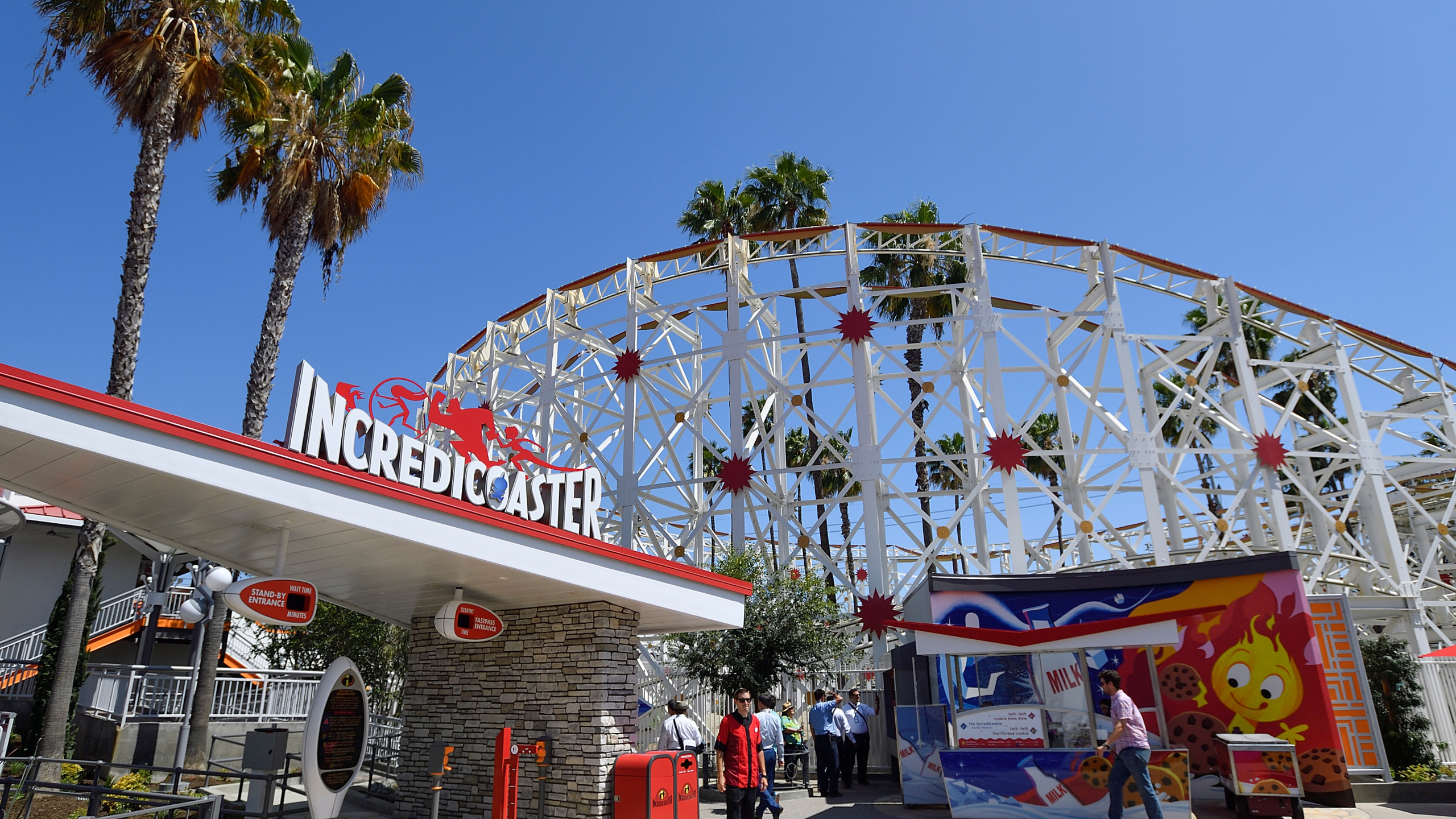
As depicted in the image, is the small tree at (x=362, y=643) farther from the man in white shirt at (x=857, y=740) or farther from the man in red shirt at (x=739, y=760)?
the man in red shirt at (x=739, y=760)

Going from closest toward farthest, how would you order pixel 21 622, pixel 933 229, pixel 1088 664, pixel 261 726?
1. pixel 1088 664
2. pixel 261 726
3. pixel 933 229
4. pixel 21 622

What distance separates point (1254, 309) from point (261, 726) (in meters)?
32.7

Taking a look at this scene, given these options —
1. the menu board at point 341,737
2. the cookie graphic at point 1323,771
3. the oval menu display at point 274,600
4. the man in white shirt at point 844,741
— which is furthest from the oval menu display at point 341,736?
the cookie graphic at point 1323,771

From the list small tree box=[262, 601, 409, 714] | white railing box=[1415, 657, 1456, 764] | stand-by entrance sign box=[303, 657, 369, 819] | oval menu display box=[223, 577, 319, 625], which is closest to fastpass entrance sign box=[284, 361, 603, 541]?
oval menu display box=[223, 577, 319, 625]

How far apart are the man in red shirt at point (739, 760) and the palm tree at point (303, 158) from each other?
36.5 feet

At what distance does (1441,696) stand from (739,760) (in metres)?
12.3

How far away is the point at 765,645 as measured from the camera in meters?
16.2

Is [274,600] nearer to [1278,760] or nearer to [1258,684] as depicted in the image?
[1278,760]

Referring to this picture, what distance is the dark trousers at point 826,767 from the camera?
13797 mm

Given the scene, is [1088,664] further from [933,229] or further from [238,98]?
[238,98]

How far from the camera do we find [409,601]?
11734mm

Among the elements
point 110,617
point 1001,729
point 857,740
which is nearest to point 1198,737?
point 1001,729

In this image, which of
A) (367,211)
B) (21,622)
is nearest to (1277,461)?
(367,211)

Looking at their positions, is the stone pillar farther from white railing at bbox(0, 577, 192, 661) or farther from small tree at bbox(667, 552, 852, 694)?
white railing at bbox(0, 577, 192, 661)
